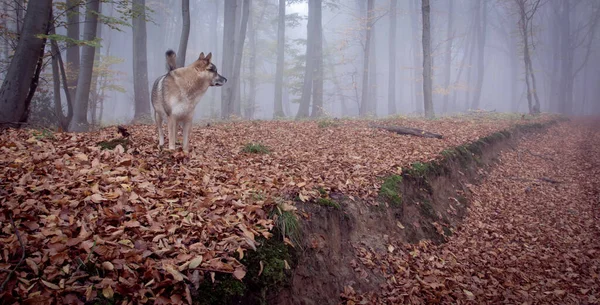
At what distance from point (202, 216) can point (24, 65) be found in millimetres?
6237

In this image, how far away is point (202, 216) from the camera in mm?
3371

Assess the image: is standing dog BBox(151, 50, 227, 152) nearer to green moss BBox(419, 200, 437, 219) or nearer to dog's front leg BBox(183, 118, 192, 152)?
dog's front leg BBox(183, 118, 192, 152)

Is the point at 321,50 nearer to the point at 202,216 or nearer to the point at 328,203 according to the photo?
the point at 328,203

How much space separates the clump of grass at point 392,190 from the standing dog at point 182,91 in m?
3.78

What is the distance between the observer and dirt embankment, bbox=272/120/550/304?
377 centimetres

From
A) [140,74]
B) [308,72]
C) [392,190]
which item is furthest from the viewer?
[308,72]

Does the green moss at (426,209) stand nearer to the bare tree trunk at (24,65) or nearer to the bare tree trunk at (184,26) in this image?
the bare tree trunk at (24,65)

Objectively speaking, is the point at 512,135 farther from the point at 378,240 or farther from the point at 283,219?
the point at 283,219

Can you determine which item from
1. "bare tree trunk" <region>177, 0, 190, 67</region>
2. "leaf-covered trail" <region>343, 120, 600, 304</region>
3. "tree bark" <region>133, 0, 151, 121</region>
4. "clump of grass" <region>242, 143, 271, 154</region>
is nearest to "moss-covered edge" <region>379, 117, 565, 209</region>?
"leaf-covered trail" <region>343, 120, 600, 304</region>

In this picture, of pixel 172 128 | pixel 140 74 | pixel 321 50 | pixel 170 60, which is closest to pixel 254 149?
pixel 172 128

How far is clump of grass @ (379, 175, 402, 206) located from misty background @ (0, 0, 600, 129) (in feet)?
25.1

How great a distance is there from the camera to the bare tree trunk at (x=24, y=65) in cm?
614

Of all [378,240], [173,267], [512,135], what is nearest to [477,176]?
[378,240]

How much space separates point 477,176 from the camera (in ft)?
30.0
